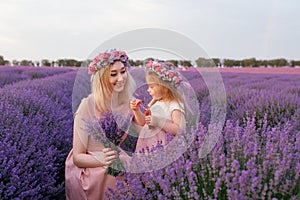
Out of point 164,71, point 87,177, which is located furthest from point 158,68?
point 87,177

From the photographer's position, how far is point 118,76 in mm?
2459

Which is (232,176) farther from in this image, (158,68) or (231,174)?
(158,68)

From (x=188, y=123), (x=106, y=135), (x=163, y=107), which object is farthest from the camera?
(x=188, y=123)

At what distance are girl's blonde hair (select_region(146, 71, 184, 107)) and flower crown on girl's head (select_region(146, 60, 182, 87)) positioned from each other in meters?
0.03

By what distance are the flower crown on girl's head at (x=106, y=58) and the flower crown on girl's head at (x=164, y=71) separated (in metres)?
0.22

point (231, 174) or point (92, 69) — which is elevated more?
Result: point (92, 69)

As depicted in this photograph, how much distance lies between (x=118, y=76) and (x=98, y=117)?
0.30 meters

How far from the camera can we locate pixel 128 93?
2.66 meters

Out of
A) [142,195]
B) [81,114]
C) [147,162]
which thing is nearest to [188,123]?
[81,114]

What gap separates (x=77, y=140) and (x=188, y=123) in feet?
2.80

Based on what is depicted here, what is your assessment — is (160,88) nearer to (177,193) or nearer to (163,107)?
(163,107)

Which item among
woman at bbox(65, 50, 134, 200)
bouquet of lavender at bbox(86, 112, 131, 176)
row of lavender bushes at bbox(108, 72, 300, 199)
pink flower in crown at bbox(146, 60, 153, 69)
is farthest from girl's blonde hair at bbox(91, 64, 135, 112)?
row of lavender bushes at bbox(108, 72, 300, 199)

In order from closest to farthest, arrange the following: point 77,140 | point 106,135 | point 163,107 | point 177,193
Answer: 1. point 177,193
2. point 106,135
3. point 77,140
4. point 163,107

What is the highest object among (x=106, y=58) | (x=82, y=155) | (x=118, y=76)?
(x=106, y=58)
